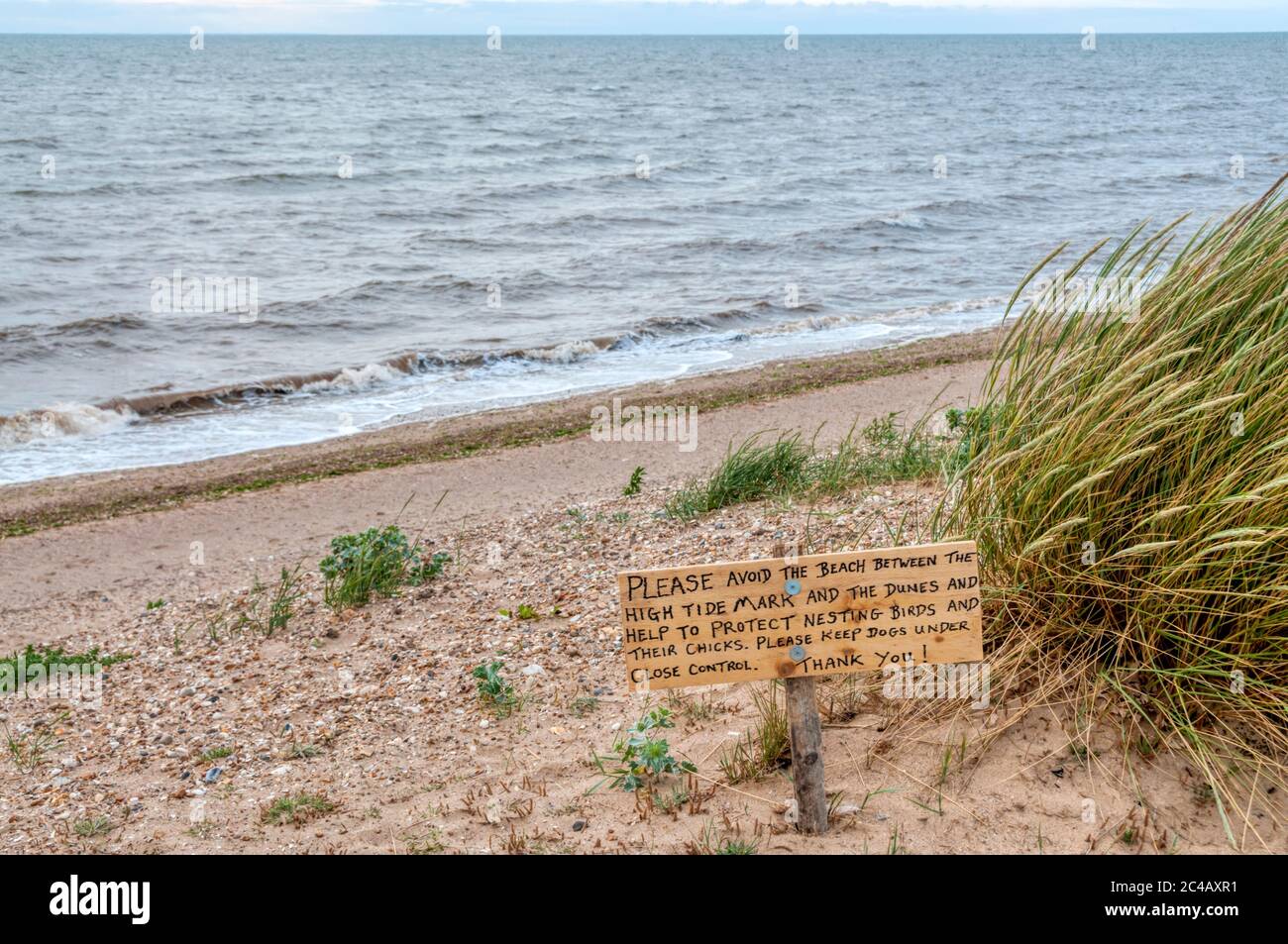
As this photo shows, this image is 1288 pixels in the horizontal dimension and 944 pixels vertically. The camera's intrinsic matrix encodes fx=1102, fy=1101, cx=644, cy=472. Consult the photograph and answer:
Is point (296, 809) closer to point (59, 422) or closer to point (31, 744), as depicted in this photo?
point (31, 744)

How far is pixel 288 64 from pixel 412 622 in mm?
100366

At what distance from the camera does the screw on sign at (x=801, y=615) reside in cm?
315

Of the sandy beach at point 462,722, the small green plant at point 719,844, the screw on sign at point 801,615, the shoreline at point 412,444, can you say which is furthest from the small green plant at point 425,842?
the shoreline at point 412,444

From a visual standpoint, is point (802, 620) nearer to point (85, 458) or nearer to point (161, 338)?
point (85, 458)

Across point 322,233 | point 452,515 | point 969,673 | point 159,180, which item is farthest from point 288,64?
point 969,673

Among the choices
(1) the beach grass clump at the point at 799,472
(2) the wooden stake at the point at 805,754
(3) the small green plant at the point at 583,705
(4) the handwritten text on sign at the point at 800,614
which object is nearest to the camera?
(4) the handwritten text on sign at the point at 800,614

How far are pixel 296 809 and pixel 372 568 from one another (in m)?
2.38

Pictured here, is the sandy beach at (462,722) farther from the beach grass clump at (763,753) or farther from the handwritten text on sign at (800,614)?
the handwritten text on sign at (800,614)

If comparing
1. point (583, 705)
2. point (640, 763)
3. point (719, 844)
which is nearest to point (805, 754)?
point (719, 844)

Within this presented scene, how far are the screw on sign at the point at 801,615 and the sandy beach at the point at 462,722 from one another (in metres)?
0.34

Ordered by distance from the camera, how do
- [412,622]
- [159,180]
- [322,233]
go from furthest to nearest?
1. [159,180]
2. [322,233]
3. [412,622]

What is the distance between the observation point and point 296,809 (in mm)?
3980

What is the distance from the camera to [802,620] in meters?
3.17

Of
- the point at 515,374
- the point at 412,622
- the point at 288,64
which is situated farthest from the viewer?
the point at 288,64
